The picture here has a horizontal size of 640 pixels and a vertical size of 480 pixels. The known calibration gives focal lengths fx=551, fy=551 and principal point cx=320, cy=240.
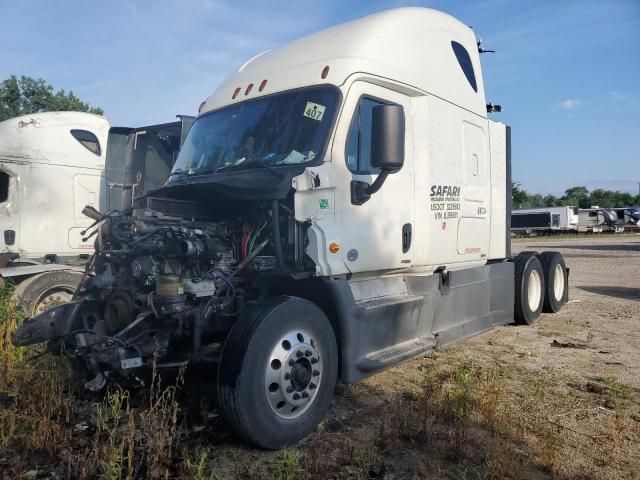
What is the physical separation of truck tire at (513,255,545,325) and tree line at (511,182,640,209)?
2514 inches

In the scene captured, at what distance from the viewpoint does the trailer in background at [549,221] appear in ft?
149

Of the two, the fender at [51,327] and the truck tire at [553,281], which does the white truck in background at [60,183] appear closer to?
the fender at [51,327]

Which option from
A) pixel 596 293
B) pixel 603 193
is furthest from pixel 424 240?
pixel 603 193

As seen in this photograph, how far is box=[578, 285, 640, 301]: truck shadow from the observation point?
10.9m

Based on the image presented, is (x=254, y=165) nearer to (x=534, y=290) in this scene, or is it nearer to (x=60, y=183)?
(x=60, y=183)

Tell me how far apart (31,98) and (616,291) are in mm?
30438

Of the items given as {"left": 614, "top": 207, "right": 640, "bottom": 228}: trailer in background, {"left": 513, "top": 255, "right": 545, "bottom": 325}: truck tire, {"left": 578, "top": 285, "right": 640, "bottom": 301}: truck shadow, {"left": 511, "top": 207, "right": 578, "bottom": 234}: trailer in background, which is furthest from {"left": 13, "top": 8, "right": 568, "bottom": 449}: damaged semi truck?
{"left": 614, "top": 207, "right": 640, "bottom": 228}: trailer in background

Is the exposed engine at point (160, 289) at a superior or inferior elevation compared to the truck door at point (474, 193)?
inferior

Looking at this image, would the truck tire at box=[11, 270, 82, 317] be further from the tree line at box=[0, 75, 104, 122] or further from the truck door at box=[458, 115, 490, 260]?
the tree line at box=[0, 75, 104, 122]

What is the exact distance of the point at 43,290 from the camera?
7602mm

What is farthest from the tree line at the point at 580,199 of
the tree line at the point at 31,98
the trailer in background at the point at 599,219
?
the tree line at the point at 31,98

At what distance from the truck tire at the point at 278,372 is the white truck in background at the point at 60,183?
4719 mm

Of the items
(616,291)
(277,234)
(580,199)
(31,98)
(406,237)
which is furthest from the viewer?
(580,199)

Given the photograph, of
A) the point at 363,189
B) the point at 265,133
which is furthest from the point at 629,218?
the point at 265,133
